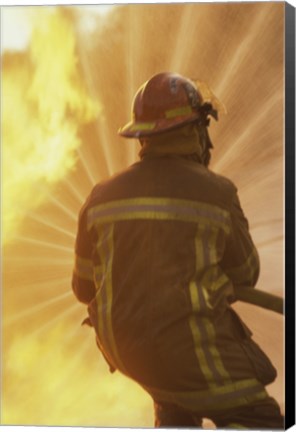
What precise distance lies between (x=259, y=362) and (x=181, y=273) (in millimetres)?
569

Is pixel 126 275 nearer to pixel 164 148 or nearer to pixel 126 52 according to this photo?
pixel 164 148

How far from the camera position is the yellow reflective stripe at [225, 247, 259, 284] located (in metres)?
7.64

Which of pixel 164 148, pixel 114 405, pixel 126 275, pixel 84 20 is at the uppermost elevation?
pixel 84 20

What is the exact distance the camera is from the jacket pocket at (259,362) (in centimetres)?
761

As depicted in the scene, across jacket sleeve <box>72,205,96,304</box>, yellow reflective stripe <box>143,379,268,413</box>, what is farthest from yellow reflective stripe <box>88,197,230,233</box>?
yellow reflective stripe <box>143,379,268,413</box>

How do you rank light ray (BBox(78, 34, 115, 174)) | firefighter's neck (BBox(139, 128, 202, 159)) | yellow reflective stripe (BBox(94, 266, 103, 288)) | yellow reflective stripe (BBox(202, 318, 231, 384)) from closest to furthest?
yellow reflective stripe (BBox(202, 318, 231, 384)), firefighter's neck (BBox(139, 128, 202, 159)), yellow reflective stripe (BBox(94, 266, 103, 288)), light ray (BBox(78, 34, 115, 174))

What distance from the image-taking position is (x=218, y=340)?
7.57 metres

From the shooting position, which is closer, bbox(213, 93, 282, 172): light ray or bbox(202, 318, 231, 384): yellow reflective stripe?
bbox(202, 318, 231, 384): yellow reflective stripe

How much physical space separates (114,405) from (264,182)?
1.33 m

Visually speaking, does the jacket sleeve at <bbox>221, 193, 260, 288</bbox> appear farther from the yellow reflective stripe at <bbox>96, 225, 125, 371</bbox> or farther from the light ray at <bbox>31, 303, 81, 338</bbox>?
the light ray at <bbox>31, 303, 81, 338</bbox>

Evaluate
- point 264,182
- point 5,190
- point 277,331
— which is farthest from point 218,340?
point 5,190

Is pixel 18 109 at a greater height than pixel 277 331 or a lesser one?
greater

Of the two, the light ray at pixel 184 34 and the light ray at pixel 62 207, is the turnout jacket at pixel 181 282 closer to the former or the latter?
the light ray at pixel 62 207

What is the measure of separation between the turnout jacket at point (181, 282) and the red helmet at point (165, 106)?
6.4 inches
